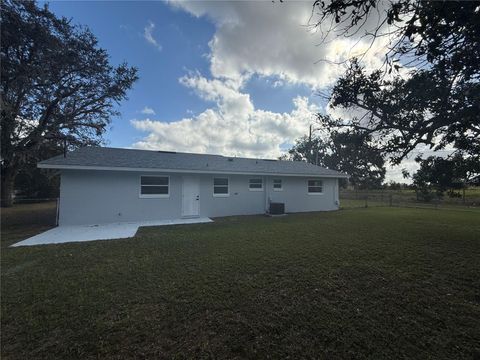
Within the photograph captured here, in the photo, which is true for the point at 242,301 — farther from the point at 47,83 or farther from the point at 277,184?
the point at 47,83

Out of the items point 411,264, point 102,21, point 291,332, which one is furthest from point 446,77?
point 102,21

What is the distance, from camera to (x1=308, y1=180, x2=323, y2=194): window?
15886mm

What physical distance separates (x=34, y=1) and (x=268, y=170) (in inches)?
618

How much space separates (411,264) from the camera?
503 cm

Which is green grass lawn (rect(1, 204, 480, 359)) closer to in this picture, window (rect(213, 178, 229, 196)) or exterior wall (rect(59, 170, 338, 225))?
exterior wall (rect(59, 170, 338, 225))

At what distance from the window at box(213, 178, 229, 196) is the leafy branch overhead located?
6653mm

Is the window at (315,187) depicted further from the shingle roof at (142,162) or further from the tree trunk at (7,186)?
the tree trunk at (7,186)

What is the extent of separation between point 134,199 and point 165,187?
5.19ft


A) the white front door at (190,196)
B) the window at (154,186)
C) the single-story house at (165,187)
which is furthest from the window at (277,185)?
the window at (154,186)

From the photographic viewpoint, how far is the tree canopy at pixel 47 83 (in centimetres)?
1168

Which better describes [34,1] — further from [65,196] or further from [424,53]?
[424,53]

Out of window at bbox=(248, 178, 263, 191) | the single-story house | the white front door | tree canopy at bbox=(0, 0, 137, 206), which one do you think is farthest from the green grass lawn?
tree canopy at bbox=(0, 0, 137, 206)

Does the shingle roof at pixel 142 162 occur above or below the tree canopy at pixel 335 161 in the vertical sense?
below

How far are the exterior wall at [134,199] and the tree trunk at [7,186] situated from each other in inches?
485
